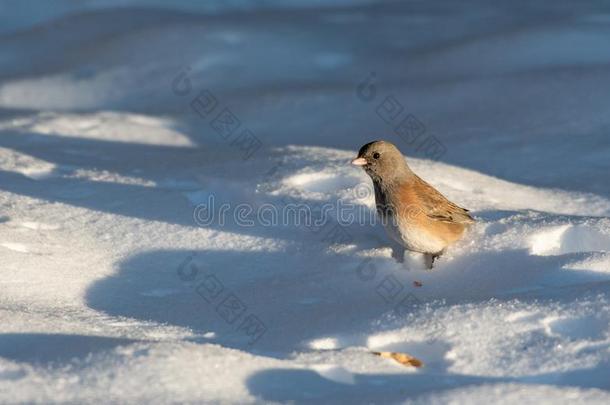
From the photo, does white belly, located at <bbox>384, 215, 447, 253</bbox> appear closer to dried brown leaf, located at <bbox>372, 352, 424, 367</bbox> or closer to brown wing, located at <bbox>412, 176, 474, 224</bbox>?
brown wing, located at <bbox>412, 176, 474, 224</bbox>

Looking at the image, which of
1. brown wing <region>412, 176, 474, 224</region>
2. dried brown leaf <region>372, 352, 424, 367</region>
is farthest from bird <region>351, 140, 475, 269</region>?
dried brown leaf <region>372, 352, 424, 367</region>

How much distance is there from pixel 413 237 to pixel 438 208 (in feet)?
1.01

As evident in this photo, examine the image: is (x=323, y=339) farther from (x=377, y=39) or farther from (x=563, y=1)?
(x=563, y=1)

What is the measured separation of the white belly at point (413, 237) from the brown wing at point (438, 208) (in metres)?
0.13

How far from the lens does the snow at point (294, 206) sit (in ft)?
10.7

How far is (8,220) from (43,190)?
2.06 feet

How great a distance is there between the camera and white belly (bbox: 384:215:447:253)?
14.4ft

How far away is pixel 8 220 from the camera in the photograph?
4.83 meters

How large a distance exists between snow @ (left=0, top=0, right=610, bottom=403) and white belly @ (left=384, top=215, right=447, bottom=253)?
9 cm

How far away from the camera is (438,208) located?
4594 mm

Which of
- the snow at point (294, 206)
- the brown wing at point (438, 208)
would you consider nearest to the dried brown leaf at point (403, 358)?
the snow at point (294, 206)

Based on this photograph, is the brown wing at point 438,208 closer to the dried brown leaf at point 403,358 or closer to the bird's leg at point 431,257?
the bird's leg at point 431,257

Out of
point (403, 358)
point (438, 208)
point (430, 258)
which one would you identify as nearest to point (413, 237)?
point (430, 258)

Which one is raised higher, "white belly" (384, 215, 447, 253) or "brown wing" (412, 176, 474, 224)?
"brown wing" (412, 176, 474, 224)
